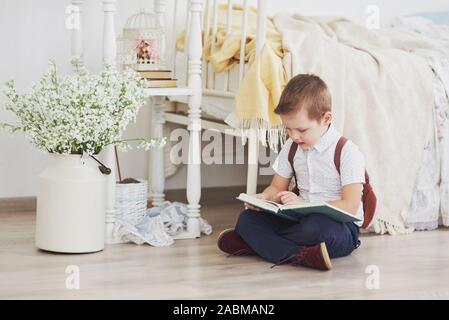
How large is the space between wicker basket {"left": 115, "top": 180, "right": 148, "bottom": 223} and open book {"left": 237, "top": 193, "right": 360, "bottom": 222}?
470mm

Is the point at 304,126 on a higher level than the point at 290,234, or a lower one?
higher

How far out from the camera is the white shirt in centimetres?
228

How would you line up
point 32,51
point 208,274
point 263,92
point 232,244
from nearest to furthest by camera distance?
point 208,274 < point 232,244 < point 263,92 < point 32,51

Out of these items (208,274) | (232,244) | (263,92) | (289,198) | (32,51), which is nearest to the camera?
(208,274)

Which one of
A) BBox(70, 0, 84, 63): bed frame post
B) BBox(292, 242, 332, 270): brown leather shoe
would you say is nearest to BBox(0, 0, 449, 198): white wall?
BBox(70, 0, 84, 63): bed frame post

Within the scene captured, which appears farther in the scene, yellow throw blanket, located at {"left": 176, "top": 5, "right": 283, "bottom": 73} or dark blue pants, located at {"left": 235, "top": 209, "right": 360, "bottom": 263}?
yellow throw blanket, located at {"left": 176, "top": 5, "right": 283, "bottom": 73}

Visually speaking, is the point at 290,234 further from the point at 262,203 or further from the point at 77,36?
the point at 77,36

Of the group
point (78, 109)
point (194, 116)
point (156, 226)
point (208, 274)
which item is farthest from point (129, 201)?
point (208, 274)

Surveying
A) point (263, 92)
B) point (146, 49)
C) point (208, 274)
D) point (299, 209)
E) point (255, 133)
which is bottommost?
point (208, 274)

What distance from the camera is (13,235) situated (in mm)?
2586

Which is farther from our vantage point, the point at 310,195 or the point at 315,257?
the point at 310,195

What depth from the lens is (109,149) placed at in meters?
2.44

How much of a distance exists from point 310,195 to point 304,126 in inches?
7.8

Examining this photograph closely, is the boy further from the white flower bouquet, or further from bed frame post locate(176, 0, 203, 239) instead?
the white flower bouquet
